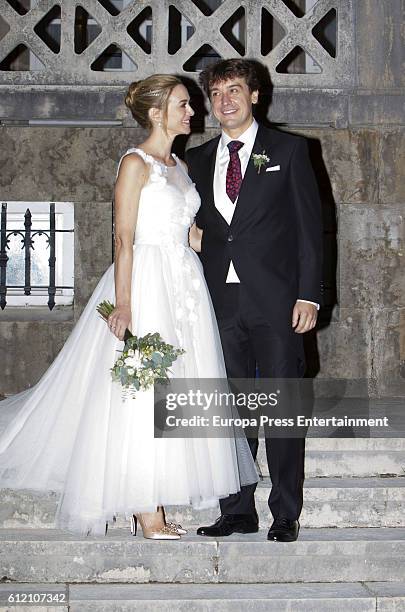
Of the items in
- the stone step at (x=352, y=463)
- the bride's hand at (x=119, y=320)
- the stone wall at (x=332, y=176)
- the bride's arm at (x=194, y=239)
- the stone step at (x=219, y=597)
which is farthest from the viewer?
the stone wall at (x=332, y=176)

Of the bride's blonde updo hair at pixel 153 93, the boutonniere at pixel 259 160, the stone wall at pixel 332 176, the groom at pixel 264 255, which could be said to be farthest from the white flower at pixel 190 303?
the stone wall at pixel 332 176

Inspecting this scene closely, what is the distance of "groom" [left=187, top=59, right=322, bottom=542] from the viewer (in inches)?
207

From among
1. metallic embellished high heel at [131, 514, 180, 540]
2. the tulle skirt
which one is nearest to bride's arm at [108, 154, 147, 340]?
the tulle skirt

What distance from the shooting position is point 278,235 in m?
5.34

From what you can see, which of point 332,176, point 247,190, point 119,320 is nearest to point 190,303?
point 119,320

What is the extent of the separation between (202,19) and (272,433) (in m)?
4.47

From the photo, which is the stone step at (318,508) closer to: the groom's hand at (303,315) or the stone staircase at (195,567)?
the stone staircase at (195,567)

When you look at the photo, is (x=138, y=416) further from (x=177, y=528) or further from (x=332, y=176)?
(x=332, y=176)

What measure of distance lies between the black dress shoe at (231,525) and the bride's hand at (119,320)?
3.87 feet

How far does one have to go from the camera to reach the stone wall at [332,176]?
8.30m

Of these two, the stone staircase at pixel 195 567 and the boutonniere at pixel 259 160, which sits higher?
the boutonniere at pixel 259 160

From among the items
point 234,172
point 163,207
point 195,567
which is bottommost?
point 195,567

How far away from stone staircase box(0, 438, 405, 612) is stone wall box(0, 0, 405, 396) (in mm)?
2916

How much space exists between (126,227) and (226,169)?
698 mm
